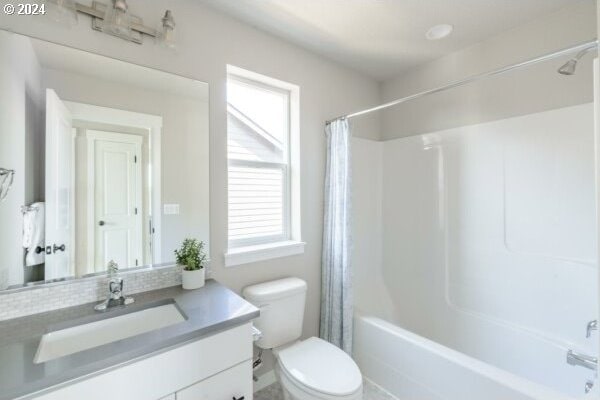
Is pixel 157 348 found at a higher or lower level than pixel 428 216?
lower

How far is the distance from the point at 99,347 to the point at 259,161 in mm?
1367

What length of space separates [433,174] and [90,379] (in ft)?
7.82

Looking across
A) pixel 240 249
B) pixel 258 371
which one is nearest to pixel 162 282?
pixel 240 249

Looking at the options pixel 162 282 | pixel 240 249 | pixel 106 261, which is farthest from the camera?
pixel 240 249

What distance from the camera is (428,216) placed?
2311mm

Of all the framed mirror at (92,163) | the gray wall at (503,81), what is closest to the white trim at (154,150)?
the framed mirror at (92,163)

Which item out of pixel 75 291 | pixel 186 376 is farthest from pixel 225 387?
pixel 75 291

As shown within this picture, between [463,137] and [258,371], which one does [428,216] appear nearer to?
[463,137]

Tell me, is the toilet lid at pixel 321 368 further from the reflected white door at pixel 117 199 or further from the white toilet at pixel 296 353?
the reflected white door at pixel 117 199

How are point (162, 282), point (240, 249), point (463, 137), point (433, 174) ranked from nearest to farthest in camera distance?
point (162, 282) → point (240, 249) → point (463, 137) → point (433, 174)

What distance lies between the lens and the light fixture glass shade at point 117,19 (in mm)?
1236

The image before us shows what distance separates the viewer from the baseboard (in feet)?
5.93

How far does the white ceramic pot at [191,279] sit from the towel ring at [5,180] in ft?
2.53

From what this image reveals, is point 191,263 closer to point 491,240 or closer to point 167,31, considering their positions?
point 167,31
